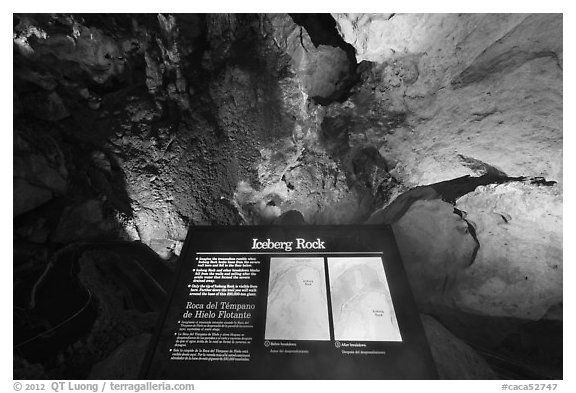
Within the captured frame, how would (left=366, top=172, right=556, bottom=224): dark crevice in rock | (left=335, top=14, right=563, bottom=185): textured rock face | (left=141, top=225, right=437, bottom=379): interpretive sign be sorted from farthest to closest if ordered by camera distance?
(left=366, top=172, right=556, bottom=224): dark crevice in rock, (left=335, top=14, right=563, bottom=185): textured rock face, (left=141, top=225, right=437, bottom=379): interpretive sign

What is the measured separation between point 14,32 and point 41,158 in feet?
3.39

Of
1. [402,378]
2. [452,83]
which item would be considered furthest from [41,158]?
[452,83]

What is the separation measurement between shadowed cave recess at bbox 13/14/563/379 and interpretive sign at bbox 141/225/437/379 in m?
0.51

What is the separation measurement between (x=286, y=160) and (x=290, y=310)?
1.76 meters

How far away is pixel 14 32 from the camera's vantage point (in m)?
2.56

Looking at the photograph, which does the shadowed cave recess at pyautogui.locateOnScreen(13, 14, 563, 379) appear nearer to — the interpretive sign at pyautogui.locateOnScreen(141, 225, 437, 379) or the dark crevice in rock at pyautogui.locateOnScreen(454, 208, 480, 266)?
the dark crevice in rock at pyautogui.locateOnScreen(454, 208, 480, 266)

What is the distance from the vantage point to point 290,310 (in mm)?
1949

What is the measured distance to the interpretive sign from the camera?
172 cm

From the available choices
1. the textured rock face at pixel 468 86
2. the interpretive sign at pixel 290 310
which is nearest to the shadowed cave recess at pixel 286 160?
the textured rock face at pixel 468 86

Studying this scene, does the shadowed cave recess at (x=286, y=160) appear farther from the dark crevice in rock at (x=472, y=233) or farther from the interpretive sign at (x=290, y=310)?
the interpretive sign at (x=290, y=310)

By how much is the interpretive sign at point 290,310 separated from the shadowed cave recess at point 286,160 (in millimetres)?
510

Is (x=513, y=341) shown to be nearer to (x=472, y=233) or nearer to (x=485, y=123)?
(x=472, y=233)

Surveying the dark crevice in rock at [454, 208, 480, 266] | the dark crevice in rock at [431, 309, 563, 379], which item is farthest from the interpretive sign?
the dark crevice in rock at [431, 309, 563, 379]

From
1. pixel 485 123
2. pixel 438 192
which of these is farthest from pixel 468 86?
pixel 438 192
